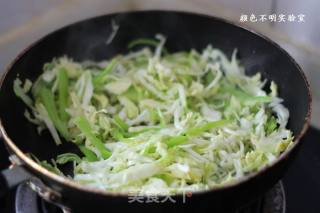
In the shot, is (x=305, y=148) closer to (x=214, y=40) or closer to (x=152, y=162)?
(x=214, y=40)

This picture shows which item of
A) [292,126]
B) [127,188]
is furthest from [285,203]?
[127,188]

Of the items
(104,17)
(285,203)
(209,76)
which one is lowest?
(285,203)

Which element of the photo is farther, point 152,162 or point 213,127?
point 213,127

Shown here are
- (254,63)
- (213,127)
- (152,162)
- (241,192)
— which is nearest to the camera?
(241,192)

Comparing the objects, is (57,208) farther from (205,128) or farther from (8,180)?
(205,128)

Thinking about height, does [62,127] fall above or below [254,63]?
below
